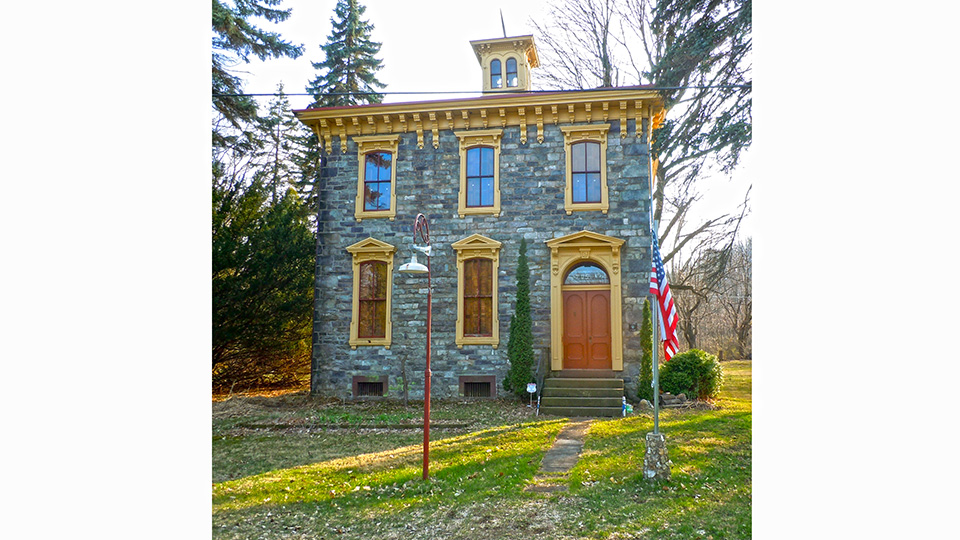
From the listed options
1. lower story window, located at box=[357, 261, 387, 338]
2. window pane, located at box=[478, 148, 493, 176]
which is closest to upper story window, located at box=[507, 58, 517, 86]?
window pane, located at box=[478, 148, 493, 176]

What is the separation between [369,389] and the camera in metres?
10.8

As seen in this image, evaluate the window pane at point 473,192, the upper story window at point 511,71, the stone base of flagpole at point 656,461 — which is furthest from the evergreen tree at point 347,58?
the stone base of flagpole at point 656,461

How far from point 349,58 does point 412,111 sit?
3.22 metres

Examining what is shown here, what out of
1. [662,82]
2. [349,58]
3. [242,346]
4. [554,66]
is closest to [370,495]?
[662,82]

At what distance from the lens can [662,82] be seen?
6.59 meters

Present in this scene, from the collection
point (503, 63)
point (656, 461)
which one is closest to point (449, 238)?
point (503, 63)

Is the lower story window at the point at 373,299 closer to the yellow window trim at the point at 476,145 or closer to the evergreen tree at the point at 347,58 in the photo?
the yellow window trim at the point at 476,145

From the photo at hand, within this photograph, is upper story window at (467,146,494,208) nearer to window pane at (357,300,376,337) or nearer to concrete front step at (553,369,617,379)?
window pane at (357,300,376,337)

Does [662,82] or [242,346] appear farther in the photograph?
[242,346]

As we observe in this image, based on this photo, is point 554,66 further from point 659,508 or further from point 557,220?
point 659,508

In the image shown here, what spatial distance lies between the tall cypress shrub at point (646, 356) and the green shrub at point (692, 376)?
0.23m

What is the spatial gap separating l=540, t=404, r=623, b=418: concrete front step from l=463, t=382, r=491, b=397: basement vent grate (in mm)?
1729

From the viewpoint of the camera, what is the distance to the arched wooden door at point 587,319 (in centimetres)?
1015

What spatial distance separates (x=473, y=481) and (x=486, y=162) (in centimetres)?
708
